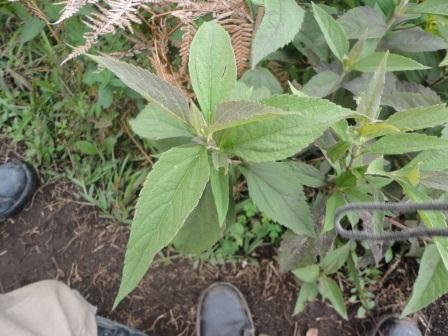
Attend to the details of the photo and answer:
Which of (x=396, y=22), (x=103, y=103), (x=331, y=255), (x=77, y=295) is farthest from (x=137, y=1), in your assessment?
(x=77, y=295)

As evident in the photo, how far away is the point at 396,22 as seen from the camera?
133 centimetres

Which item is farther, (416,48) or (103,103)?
(103,103)

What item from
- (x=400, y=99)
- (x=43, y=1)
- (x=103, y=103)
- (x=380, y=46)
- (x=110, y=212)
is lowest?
(x=110, y=212)

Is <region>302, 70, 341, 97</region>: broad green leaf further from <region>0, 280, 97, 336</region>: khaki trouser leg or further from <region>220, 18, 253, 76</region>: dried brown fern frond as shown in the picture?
<region>0, 280, 97, 336</region>: khaki trouser leg

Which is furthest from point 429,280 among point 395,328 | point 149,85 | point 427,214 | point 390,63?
point 149,85

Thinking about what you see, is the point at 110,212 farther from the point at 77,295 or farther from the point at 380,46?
the point at 380,46

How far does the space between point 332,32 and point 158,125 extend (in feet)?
1.66

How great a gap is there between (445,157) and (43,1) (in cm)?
147

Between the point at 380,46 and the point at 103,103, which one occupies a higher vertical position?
the point at 380,46

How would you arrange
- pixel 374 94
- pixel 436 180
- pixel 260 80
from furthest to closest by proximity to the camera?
1. pixel 260 80
2. pixel 436 180
3. pixel 374 94

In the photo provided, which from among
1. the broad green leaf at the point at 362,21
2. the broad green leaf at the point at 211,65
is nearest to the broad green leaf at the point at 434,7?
the broad green leaf at the point at 362,21

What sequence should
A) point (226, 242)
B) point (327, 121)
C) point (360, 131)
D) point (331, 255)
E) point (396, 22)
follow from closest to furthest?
point (327, 121)
point (360, 131)
point (396, 22)
point (331, 255)
point (226, 242)

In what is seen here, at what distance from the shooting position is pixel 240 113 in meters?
0.84

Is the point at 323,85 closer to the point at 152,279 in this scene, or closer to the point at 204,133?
the point at 204,133
